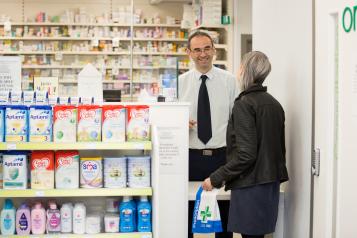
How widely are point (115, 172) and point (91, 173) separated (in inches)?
6.1

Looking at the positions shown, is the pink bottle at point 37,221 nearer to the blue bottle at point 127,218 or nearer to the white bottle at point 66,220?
the white bottle at point 66,220

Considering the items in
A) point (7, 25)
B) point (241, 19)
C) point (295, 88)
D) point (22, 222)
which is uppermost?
point (7, 25)

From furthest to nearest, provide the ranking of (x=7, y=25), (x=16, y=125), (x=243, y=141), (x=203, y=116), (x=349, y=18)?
(x=7, y=25), (x=203, y=116), (x=16, y=125), (x=243, y=141), (x=349, y=18)

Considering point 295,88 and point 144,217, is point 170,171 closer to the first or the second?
point 144,217

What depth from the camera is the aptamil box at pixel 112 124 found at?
3.58 metres

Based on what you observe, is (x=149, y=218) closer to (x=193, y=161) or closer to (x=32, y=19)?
(x=193, y=161)

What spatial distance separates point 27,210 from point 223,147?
4.99ft

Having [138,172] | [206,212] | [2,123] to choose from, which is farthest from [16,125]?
[206,212]

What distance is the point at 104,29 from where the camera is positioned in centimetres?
1214

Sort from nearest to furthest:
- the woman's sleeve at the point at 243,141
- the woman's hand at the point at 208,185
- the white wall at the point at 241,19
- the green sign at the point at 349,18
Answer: the green sign at the point at 349,18 → the woman's sleeve at the point at 243,141 → the woman's hand at the point at 208,185 → the white wall at the point at 241,19

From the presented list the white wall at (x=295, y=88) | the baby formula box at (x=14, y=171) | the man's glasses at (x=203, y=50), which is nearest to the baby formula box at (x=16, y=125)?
the baby formula box at (x=14, y=171)

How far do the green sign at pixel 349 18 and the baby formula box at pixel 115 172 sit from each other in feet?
5.43

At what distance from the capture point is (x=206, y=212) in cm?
372

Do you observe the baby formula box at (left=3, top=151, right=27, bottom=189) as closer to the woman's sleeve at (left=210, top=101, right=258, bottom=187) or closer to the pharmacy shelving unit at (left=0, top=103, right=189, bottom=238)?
the pharmacy shelving unit at (left=0, top=103, right=189, bottom=238)
